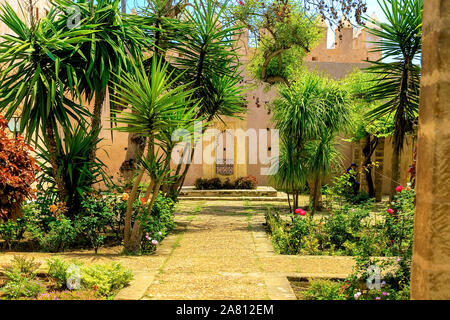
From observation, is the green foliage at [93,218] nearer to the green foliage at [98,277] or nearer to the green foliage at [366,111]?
the green foliage at [98,277]

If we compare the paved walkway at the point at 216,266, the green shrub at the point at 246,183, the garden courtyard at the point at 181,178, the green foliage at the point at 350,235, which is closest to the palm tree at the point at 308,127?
the garden courtyard at the point at 181,178

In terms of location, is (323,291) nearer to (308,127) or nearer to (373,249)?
(373,249)

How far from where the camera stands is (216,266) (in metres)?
4.95

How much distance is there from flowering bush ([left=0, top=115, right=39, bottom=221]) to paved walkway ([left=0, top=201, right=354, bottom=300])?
114 cm

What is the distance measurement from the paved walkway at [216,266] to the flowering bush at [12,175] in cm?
114


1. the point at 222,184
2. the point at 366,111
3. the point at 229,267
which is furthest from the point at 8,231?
the point at 222,184

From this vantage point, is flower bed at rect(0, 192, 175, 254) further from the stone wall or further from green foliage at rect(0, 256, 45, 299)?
the stone wall

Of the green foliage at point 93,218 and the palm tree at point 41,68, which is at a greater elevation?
the palm tree at point 41,68

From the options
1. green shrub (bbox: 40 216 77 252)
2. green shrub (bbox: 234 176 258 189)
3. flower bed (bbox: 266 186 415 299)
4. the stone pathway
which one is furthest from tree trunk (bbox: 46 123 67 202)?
green shrub (bbox: 234 176 258 189)

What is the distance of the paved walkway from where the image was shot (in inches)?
153

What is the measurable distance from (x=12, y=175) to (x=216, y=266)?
7.21 feet

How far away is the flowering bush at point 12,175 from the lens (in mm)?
3986
